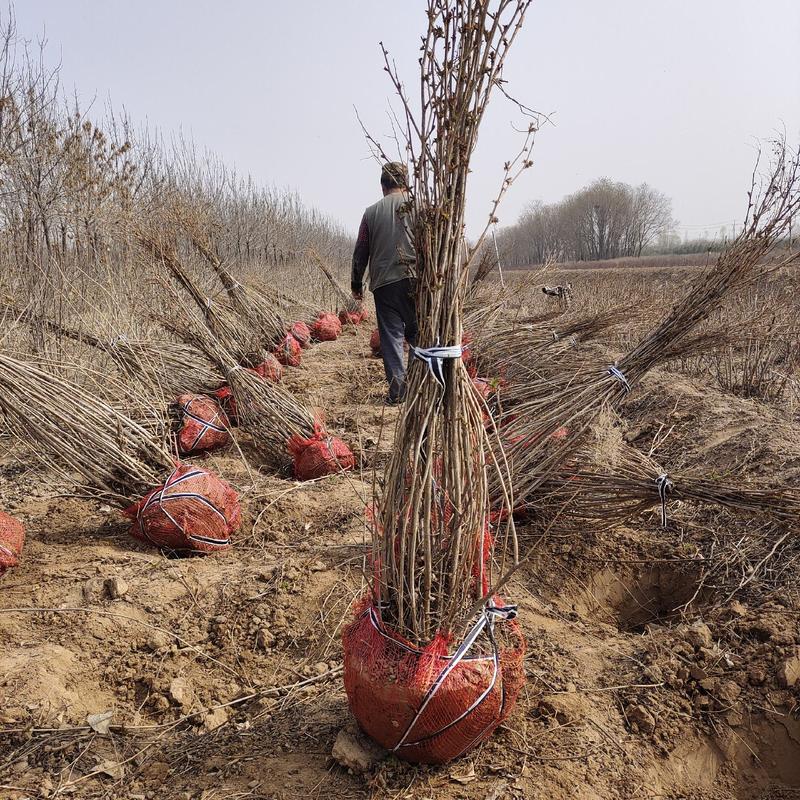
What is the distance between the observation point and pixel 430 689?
141 cm

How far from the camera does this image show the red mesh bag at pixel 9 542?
2.46 meters

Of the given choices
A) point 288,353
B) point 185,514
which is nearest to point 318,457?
point 185,514

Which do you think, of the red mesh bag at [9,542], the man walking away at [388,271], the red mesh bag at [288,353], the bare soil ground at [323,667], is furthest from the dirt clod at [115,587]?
the red mesh bag at [288,353]

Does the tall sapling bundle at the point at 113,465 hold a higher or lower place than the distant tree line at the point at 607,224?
lower

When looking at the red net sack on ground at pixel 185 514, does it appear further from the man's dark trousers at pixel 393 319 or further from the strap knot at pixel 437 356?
the man's dark trousers at pixel 393 319

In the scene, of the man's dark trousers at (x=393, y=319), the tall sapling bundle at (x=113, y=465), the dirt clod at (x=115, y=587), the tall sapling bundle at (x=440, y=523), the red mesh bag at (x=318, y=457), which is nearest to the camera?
the tall sapling bundle at (x=440, y=523)

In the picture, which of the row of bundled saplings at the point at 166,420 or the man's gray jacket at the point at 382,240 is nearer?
the row of bundled saplings at the point at 166,420

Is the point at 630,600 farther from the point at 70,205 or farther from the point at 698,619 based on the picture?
the point at 70,205

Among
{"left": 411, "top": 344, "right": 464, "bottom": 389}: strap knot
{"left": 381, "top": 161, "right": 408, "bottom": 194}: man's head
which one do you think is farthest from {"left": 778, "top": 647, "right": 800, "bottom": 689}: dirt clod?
{"left": 381, "top": 161, "right": 408, "bottom": 194}: man's head

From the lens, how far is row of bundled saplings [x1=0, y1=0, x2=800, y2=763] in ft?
4.75

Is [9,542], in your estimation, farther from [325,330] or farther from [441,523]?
Answer: [325,330]

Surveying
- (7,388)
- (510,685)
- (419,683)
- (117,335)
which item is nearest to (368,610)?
(419,683)

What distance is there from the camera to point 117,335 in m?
3.94

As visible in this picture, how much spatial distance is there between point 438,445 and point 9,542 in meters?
2.06
